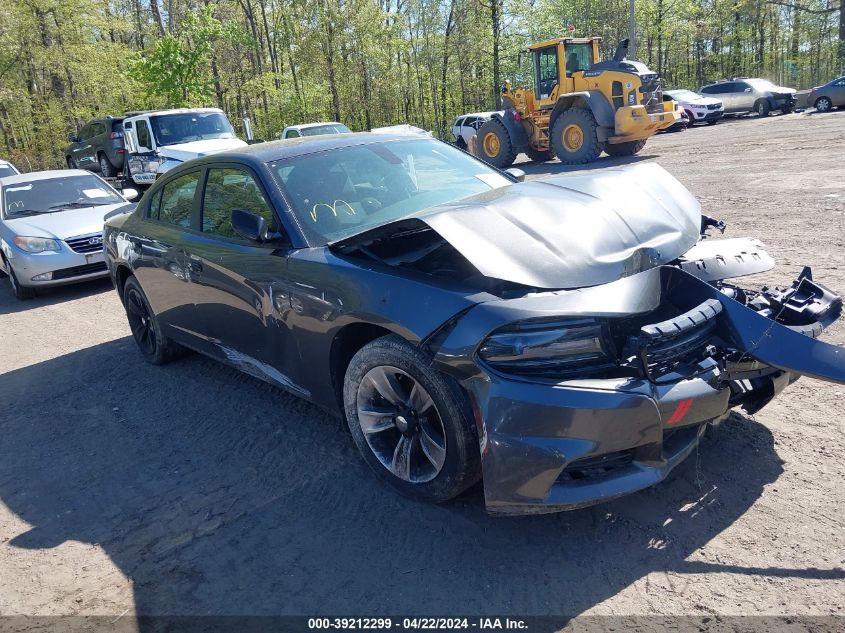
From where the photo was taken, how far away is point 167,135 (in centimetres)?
1658

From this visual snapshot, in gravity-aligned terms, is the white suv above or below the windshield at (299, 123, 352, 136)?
below

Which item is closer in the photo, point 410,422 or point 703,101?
point 410,422

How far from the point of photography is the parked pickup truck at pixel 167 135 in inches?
642

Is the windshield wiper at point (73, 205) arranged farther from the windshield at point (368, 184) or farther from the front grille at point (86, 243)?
the windshield at point (368, 184)

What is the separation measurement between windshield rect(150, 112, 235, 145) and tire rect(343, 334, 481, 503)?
49.0 feet

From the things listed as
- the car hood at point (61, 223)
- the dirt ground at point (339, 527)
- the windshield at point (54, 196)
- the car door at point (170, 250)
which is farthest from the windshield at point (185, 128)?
the dirt ground at point (339, 527)

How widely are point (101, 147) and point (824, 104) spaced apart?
26755 mm

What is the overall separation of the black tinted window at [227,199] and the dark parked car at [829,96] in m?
28.8

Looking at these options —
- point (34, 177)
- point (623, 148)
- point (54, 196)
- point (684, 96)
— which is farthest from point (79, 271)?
point (684, 96)

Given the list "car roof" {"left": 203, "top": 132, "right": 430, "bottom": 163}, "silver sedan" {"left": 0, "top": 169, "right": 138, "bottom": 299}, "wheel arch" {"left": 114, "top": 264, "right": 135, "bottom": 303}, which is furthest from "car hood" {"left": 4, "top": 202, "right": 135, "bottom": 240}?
"car roof" {"left": 203, "top": 132, "right": 430, "bottom": 163}

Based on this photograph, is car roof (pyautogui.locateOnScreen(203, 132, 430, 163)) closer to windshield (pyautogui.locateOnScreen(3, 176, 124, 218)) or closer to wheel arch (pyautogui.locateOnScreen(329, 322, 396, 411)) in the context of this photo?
wheel arch (pyautogui.locateOnScreen(329, 322, 396, 411))

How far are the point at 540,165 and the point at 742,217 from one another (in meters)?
10.7

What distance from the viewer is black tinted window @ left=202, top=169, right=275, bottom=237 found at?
158 inches

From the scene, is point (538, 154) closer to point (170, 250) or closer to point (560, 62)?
point (560, 62)
